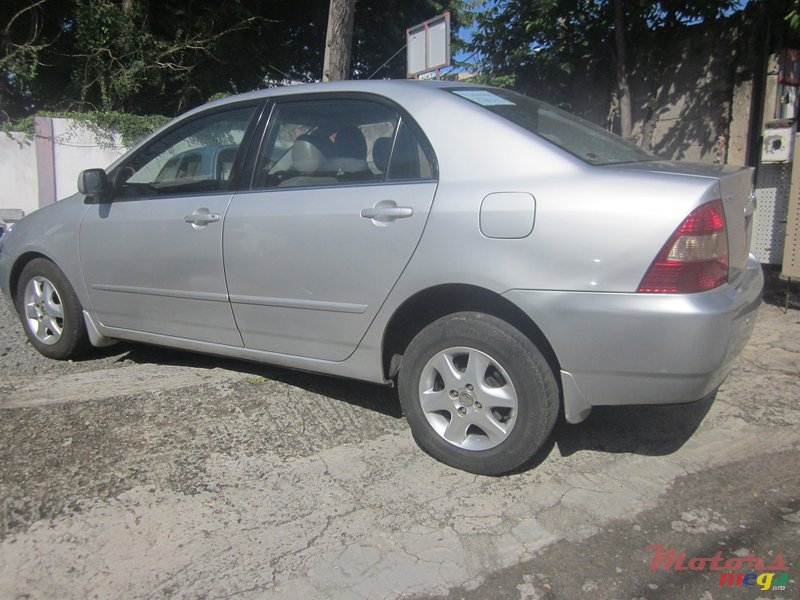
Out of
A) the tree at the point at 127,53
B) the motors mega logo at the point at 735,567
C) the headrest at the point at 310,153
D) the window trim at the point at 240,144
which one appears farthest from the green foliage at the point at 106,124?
the motors mega logo at the point at 735,567

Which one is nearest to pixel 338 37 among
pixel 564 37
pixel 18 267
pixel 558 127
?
pixel 564 37

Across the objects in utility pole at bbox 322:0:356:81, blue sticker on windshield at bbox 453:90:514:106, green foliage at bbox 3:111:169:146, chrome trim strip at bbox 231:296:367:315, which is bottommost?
chrome trim strip at bbox 231:296:367:315

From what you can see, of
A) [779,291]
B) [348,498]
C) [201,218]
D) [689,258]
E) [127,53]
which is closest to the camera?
[689,258]

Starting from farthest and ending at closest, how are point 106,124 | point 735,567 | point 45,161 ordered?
point 106,124 → point 45,161 → point 735,567

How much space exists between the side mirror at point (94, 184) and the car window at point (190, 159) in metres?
0.08

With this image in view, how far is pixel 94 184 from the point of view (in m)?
3.93

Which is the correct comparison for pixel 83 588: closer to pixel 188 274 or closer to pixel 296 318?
pixel 296 318

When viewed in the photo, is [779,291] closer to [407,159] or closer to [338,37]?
[407,159]

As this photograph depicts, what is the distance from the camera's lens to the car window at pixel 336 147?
10.1 feet

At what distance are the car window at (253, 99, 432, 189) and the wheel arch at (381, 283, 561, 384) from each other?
1.79ft

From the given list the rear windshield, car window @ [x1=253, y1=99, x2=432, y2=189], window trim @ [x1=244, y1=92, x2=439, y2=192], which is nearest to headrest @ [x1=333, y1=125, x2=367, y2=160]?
car window @ [x1=253, y1=99, x2=432, y2=189]

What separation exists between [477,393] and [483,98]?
1434mm

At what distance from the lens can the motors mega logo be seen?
87.3 inches

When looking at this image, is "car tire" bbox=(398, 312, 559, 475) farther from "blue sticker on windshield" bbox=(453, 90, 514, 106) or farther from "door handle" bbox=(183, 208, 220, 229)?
"door handle" bbox=(183, 208, 220, 229)
